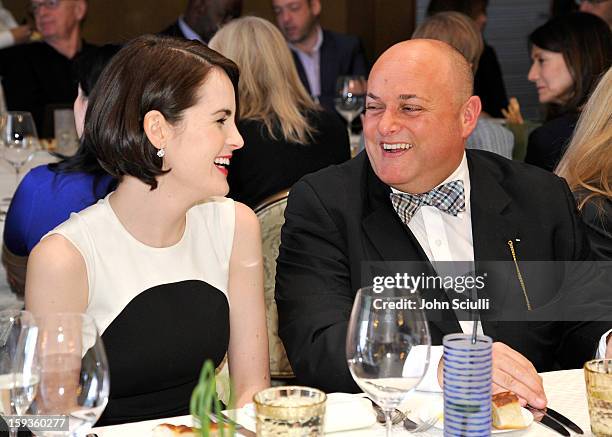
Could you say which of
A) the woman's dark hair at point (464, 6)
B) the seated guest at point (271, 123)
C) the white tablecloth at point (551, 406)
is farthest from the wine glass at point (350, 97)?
the white tablecloth at point (551, 406)

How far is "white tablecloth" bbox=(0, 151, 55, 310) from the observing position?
10.4ft

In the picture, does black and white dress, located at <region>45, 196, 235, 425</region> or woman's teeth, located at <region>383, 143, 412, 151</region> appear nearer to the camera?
black and white dress, located at <region>45, 196, 235, 425</region>

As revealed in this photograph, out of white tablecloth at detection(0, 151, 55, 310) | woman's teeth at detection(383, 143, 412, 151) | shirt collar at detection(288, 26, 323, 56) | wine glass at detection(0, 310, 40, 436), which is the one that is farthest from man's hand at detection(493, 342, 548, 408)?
shirt collar at detection(288, 26, 323, 56)

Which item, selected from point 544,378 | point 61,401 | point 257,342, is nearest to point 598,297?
point 544,378

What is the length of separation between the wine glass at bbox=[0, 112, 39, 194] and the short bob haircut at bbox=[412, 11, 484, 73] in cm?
205

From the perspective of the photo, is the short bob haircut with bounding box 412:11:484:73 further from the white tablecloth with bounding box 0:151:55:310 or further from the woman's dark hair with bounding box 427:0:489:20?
the woman's dark hair with bounding box 427:0:489:20

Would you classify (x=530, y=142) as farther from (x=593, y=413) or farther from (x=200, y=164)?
(x=593, y=413)

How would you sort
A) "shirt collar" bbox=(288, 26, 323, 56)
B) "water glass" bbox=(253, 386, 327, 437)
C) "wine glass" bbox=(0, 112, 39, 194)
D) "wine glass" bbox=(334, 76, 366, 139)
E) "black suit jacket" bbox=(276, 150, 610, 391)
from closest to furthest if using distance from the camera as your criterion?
"water glass" bbox=(253, 386, 327, 437), "black suit jacket" bbox=(276, 150, 610, 391), "wine glass" bbox=(0, 112, 39, 194), "wine glass" bbox=(334, 76, 366, 139), "shirt collar" bbox=(288, 26, 323, 56)

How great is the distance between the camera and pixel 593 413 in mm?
1617

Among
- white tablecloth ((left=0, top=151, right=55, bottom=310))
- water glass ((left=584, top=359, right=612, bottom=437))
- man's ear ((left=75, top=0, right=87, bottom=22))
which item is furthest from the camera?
man's ear ((left=75, top=0, right=87, bottom=22))

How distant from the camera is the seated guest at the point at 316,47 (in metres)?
7.08

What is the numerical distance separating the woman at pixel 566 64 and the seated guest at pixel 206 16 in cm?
267

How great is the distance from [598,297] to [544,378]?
611 mm

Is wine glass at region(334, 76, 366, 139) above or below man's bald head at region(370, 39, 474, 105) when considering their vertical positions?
above
